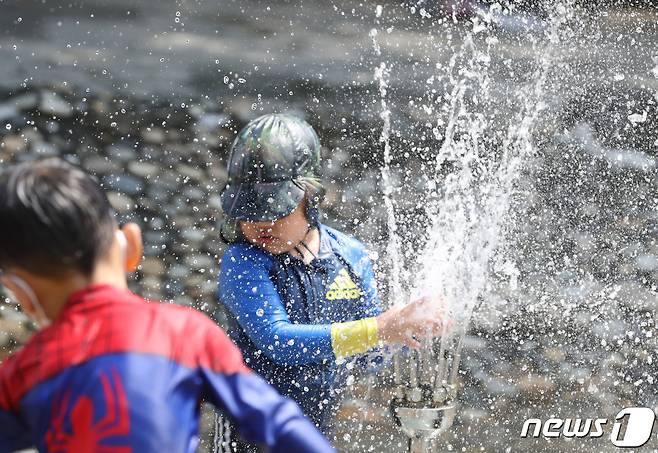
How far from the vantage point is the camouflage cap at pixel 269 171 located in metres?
2.37

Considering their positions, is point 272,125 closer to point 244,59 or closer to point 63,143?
point 63,143

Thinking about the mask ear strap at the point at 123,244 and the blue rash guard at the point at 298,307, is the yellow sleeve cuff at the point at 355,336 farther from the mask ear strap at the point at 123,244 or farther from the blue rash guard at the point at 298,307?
the mask ear strap at the point at 123,244

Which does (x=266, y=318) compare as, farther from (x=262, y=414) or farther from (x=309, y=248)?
(x=262, y=414)

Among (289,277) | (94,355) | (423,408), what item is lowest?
(423,408)

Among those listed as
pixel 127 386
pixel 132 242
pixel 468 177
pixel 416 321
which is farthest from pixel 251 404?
pixel 468 177

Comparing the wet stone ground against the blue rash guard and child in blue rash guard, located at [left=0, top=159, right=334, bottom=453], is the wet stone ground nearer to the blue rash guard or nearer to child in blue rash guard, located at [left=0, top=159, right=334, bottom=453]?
the blue rash guard

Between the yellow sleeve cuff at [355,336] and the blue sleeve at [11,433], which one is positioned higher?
the blue sleeve at [11,433]

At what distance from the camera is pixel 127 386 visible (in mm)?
1326

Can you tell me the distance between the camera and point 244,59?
7641 mm

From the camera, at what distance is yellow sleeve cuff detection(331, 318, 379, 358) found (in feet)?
7.53

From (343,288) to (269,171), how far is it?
0.32 m

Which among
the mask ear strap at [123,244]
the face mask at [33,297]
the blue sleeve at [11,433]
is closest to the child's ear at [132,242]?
the mask ear strap at [123,244]

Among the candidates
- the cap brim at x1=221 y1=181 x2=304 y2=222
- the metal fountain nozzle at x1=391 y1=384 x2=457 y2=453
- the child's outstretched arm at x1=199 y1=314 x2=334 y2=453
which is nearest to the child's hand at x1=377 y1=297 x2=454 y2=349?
the metal fountain nozzle at x1=391 y1=384 x2=457 y2=453

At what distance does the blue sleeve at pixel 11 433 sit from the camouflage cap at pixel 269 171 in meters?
1.04
